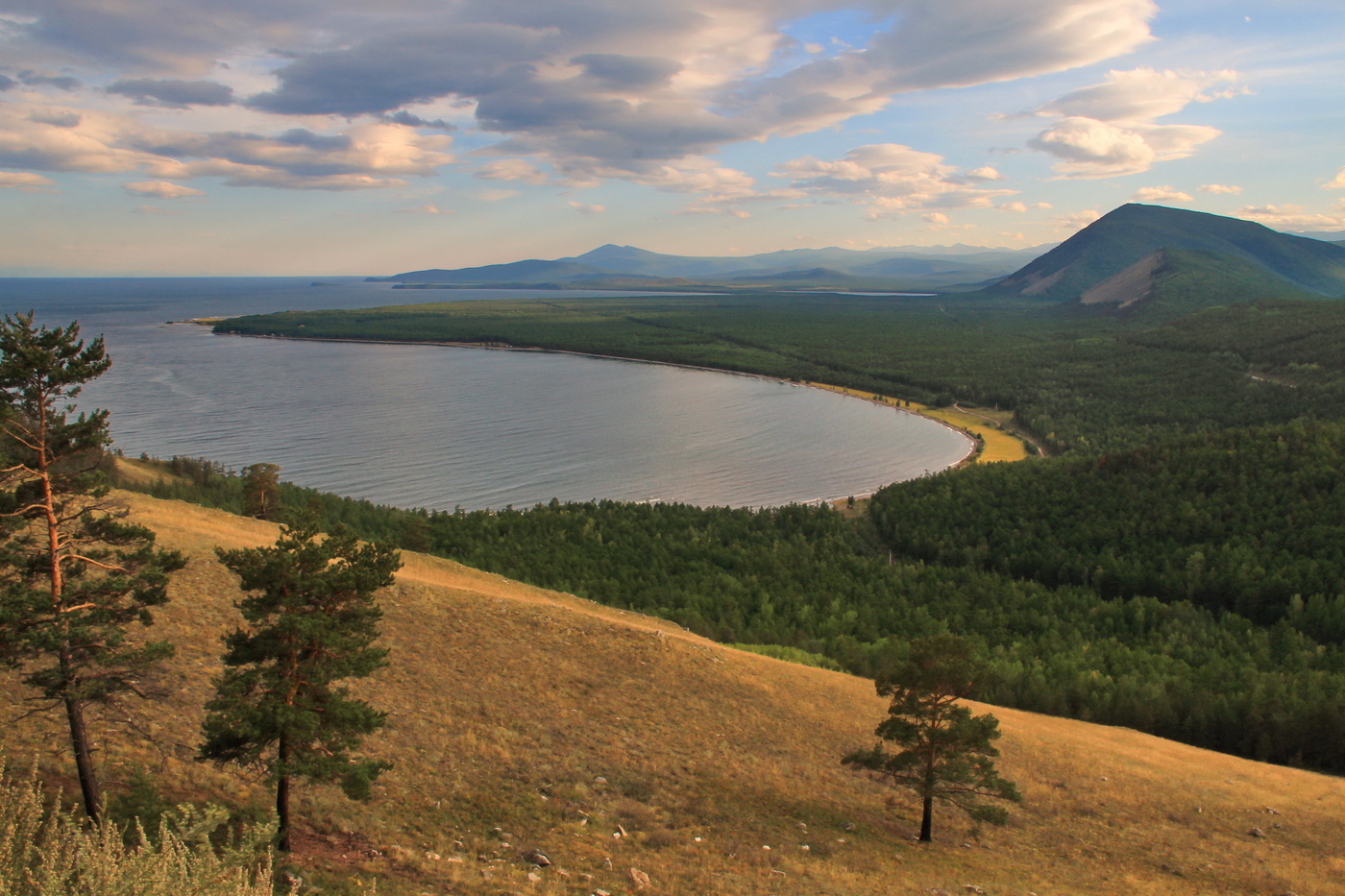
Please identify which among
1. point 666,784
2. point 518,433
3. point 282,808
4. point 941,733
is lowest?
point 666,784

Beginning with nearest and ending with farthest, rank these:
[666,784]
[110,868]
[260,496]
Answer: [110,868]
[666,784]
[260,496]

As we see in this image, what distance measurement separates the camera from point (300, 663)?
45.6ft

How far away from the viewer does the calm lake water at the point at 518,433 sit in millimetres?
81625

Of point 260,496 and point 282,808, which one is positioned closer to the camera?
point 282,808

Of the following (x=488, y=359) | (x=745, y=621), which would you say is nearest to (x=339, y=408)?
(x=488, y=359)

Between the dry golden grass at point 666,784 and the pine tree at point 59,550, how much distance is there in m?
2.36

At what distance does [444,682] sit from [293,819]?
27.1ft

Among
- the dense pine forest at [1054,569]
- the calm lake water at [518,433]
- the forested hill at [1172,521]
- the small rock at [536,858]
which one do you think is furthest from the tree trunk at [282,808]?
the calm lake water at [518,433]

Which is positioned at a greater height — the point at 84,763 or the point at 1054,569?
the point at 84,763

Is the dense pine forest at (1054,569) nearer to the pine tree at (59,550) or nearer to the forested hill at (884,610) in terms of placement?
the forested hill at (884,610)

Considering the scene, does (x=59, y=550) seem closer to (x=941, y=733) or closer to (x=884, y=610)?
(x=941, y=733)

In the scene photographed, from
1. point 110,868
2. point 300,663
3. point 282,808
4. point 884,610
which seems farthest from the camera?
point 884,610

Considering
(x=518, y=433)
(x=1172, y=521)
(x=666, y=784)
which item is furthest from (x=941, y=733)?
(x=518, y=433)

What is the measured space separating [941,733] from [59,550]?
18355mm
